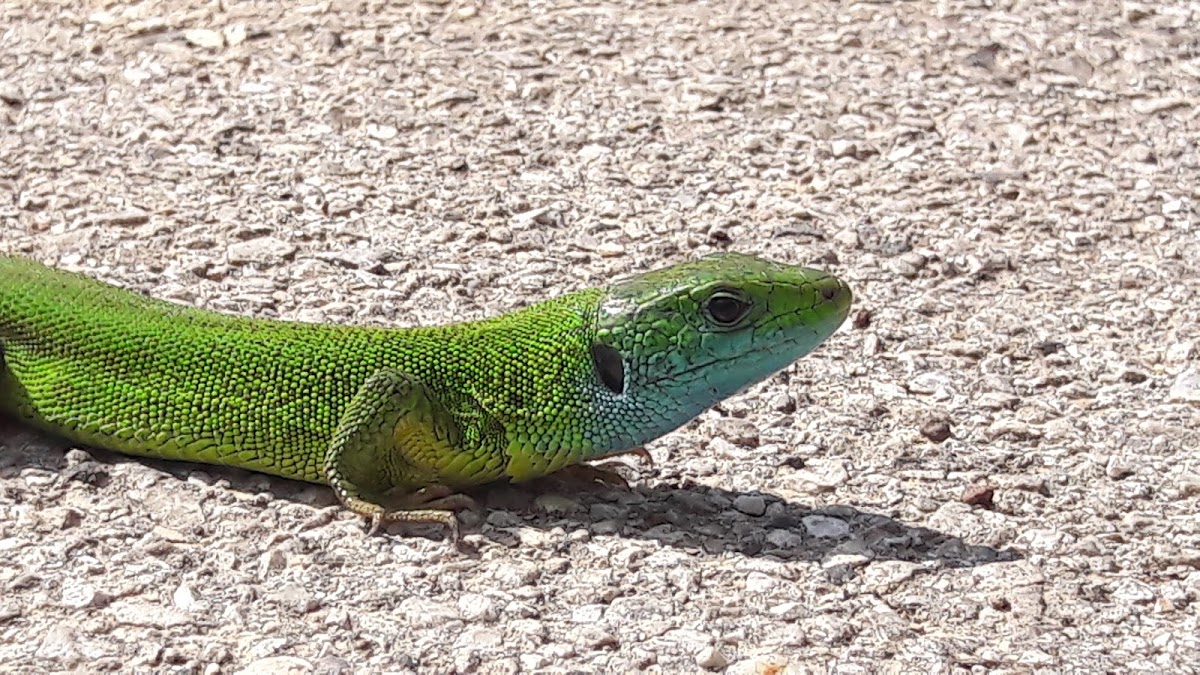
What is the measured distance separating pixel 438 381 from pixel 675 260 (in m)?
1.88

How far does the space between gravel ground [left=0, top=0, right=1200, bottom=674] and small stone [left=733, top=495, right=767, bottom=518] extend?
0.01 m

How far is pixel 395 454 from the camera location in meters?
4.43

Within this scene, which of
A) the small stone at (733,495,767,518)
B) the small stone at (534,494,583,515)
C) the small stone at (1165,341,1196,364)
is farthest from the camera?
the small stone at (1165,341,1196,364)

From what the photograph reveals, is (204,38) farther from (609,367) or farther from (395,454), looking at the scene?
(609,367)

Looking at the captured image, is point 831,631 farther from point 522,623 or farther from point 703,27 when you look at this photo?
point 703,27

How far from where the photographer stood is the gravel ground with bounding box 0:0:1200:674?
4113 mm

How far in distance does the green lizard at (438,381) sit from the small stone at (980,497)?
731 millimetres

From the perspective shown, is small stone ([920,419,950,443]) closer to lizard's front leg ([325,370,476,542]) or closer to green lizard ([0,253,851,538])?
green lizard ([0,253,851,538])

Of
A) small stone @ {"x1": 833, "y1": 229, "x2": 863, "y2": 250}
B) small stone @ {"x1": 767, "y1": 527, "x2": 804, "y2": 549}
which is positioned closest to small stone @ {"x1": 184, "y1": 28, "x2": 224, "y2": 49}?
small stone @ {"x1": 833, "y1": 229, "x2": 863, "y2": 250}

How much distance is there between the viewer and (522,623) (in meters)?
4.06

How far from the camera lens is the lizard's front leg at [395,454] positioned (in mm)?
4332

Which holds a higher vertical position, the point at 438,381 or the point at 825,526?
the point at 438,381

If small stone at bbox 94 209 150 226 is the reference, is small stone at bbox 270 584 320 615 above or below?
below

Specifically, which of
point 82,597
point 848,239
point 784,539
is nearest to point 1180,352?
point 848,239
